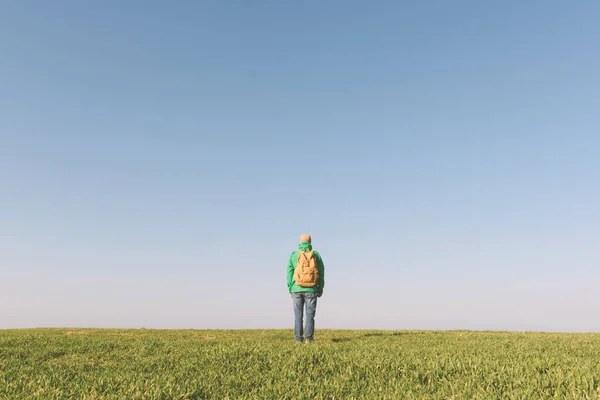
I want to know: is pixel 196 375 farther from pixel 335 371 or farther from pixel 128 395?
pixel 335 371

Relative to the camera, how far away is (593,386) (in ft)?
20.5

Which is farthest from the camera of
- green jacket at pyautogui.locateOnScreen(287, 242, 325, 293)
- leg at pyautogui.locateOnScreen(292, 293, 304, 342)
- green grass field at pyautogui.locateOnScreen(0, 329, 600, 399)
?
green jacket at pyautogui.locateOnScreen(287, 242, 325, 293)

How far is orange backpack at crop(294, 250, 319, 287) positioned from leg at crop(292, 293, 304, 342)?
40 cm

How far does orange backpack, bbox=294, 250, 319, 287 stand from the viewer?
13.5 metres

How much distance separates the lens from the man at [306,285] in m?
13.5

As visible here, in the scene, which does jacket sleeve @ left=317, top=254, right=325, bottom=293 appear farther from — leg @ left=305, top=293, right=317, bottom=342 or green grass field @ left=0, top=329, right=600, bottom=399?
green grass field @ left=0, top=329, right=600, bottom=399

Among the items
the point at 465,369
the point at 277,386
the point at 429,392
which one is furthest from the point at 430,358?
the point at 277,386

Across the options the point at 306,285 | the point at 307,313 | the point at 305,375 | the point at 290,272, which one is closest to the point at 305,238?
the point at 290,272

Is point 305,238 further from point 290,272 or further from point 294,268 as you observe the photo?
point 290,272

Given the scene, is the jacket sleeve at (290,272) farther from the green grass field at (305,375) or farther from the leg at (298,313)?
the green grass field at (305,375)

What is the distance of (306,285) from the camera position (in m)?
13.5

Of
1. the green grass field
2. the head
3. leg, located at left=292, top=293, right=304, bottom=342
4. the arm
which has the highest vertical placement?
the head

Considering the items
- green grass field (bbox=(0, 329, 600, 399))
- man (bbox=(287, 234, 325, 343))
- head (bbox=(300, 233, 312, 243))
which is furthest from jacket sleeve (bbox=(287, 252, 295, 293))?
green grass field (bbox=(0, 329, 600, 399))

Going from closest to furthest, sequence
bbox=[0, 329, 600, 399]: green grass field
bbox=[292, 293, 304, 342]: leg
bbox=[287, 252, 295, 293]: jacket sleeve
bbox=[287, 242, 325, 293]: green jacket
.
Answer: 1. bbox=[0, 329, 600, 399]: green grass field
2. bbox=[292, 293, 304, 342]: leg
3. bbox=[287, 242, 325, 293]: green jacket
4. bbox=[287, 252, 295, 293]: jacket sleeve
